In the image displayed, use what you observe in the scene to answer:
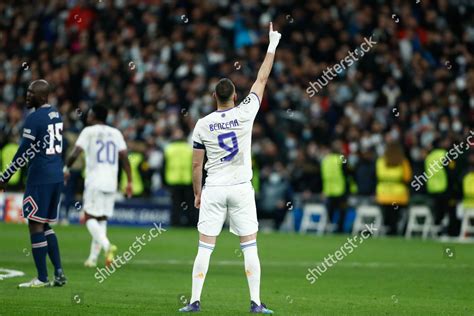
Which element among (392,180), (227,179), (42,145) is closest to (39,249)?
(42,145)

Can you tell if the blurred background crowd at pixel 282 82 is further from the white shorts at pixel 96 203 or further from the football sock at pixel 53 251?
the football sock at pixel 53 251

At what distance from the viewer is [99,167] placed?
18344 mm

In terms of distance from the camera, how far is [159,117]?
32.8 m

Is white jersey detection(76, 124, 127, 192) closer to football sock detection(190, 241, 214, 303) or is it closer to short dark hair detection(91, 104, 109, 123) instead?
short dark hair detection(91, 104, 109, 123)

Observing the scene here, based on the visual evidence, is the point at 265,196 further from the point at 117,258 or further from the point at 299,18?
the point at 117,258

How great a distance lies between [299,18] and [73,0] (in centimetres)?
867

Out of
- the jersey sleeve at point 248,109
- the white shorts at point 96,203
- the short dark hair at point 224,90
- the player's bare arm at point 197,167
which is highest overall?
the short dark hair at point 224,90

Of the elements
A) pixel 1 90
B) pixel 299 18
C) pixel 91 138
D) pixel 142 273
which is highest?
pixel 299 18

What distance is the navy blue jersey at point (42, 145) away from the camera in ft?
45.8

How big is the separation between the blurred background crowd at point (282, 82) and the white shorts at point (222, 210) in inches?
611

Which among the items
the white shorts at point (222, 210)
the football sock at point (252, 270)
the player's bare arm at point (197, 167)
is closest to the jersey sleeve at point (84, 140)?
the player's bare arm at point (197, 167)

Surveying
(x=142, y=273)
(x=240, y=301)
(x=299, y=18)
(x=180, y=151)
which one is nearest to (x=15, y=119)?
(x=180, y=151)

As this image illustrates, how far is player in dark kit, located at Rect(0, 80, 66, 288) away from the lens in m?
14.0

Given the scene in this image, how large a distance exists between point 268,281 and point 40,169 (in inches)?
152
